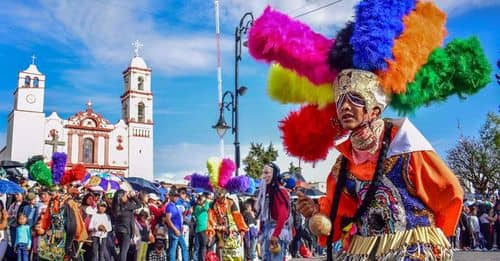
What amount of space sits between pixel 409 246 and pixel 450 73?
1039mm

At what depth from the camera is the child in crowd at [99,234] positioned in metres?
10.9

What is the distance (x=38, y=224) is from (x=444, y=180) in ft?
32.8

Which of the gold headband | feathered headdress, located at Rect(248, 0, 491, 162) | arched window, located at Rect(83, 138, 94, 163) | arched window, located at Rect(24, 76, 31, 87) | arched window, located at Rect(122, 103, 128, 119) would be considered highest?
arched window, located at Rect(24, 76, 31, 87)

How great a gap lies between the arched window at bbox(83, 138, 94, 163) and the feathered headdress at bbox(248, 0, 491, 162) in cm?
6024

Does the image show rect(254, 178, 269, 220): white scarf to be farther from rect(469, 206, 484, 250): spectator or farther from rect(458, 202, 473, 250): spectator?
rect(469, 206, 484, 250): spectator

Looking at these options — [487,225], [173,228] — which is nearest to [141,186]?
[173,228]

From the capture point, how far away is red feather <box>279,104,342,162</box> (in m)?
3.73

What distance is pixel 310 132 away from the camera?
12.4 ft

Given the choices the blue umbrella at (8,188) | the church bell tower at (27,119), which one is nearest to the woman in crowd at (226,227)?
the blue umbrella at (8,188)

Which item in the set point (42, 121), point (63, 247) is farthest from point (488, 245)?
point (42, 121)

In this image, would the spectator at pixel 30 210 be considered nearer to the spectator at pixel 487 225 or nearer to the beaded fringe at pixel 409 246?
the beaded fringe at pixel 409 246

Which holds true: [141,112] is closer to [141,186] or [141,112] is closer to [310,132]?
[141,186]

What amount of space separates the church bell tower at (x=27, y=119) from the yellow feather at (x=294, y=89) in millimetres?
56434

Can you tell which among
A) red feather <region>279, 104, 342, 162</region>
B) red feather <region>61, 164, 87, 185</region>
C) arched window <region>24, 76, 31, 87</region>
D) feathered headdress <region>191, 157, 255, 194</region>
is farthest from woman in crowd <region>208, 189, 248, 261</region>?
arched window <region>24, 76, 31, 87</region>
